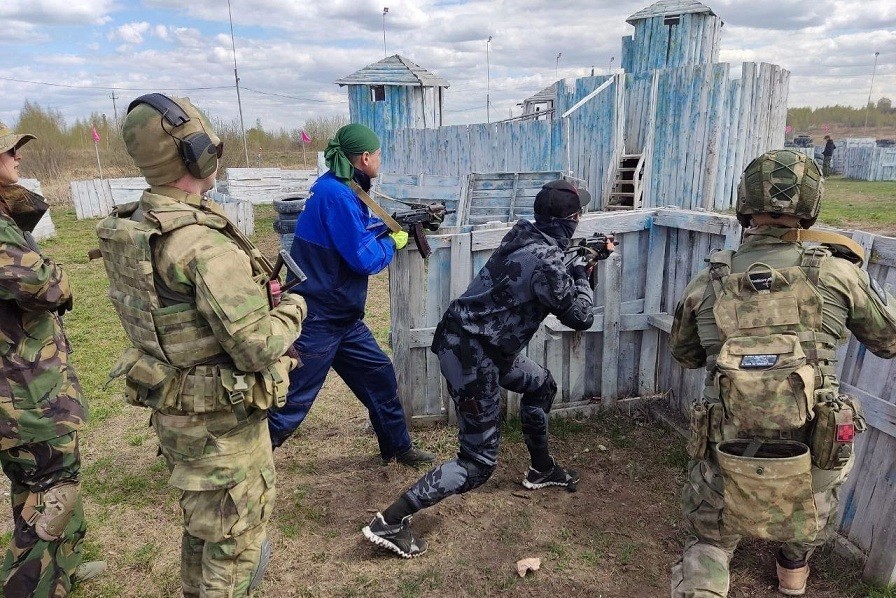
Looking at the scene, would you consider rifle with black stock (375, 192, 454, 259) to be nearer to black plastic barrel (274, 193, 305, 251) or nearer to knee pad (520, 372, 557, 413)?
knee pad (520, 372, 557, 413)

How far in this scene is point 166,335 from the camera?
206 cm

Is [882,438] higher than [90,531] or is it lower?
higher

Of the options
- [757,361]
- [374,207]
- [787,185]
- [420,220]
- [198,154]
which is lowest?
[757,361]

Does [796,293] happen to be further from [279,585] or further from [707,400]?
[279,585]

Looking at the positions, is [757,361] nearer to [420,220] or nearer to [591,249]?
[591,249]

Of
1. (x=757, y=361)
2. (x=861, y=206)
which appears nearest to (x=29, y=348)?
(x=757, y=361)

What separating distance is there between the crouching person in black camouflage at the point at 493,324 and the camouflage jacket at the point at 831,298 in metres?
0.71

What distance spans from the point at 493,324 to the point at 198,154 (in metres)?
1.62

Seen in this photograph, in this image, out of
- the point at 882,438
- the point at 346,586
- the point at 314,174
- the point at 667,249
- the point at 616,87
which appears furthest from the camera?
the point at 314,174

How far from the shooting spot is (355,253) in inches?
132

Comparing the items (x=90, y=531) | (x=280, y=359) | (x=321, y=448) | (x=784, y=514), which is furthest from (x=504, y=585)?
(x=90, y=531)

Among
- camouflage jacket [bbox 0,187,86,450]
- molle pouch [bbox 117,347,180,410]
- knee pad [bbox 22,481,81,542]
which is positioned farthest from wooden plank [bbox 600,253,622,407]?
knee pad [bbox 22,481,81,542]

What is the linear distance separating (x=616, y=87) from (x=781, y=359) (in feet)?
34.3

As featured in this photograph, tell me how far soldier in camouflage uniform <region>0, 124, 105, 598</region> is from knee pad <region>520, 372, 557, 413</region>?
2394 mm
